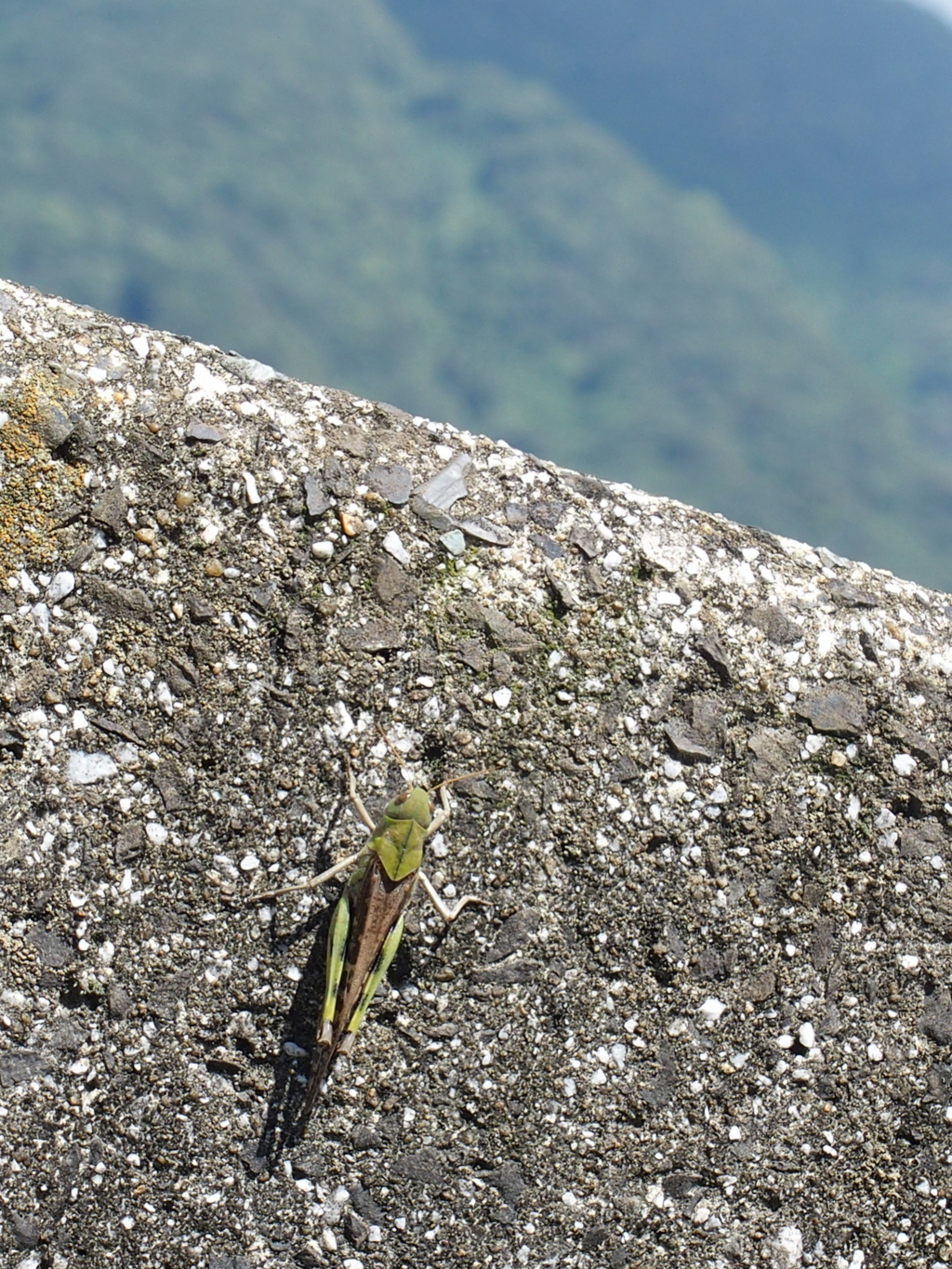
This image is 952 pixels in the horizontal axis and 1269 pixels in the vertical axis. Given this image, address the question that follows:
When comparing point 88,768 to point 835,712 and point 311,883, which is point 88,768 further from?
point 835,712

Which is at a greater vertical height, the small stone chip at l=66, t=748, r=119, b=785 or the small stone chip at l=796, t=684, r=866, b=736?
the small stone chip at l=796, t=684, r=866, b=736

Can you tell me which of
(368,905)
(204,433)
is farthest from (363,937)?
(204,433)

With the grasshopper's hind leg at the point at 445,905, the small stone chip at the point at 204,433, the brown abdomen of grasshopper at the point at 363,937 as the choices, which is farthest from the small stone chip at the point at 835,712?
the small stone chip at the point at 204,433

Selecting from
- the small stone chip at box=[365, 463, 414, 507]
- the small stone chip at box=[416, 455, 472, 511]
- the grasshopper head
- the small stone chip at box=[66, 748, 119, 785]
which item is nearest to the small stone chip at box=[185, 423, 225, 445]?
the small stone chip at box=[365, 463, 414, 507]

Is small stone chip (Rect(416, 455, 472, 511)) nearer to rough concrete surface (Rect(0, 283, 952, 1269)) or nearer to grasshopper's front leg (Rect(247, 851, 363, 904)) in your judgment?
rough concrete surface (Rect(0, 283, 952, 1269))

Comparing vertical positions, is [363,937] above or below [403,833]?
below

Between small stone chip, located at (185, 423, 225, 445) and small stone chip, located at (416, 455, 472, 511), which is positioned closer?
small stone chip, located at (185, 423, 225, 445)
